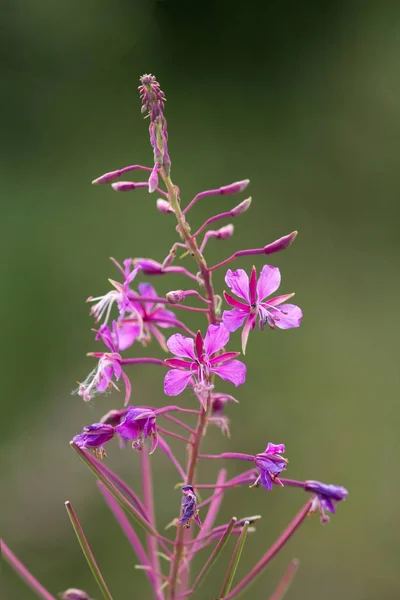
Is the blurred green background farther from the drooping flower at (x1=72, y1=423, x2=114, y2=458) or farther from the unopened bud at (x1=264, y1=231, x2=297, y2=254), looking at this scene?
the unopened bud at (x1=264, y1=231, x2=297, y2=254)

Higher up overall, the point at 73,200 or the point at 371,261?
the point at 73,200

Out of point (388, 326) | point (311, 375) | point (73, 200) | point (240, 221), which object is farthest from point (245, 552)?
point (73, 200)

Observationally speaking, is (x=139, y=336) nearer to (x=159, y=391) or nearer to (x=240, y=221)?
(x=159, y=391)

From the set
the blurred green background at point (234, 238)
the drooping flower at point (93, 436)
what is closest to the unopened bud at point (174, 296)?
the drooping flower at point (93, 436)

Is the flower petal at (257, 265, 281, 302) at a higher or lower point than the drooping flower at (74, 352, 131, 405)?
higher

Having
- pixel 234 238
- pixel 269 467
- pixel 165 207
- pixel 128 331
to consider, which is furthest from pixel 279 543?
pixel 234 238

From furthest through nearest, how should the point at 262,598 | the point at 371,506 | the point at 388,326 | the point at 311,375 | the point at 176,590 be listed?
the point at 388,326, the point at 311,375, the point at 371,506, the point at 262,598, the point at 176,590

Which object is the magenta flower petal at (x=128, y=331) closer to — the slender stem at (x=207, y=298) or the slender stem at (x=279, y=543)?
the slender stem at (x=207, y=298)

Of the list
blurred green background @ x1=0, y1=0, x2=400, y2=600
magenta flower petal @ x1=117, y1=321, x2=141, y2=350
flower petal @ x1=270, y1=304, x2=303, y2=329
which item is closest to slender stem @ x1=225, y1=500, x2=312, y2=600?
flower petal @ x1=270, y1=304, x2=303, y2=329
